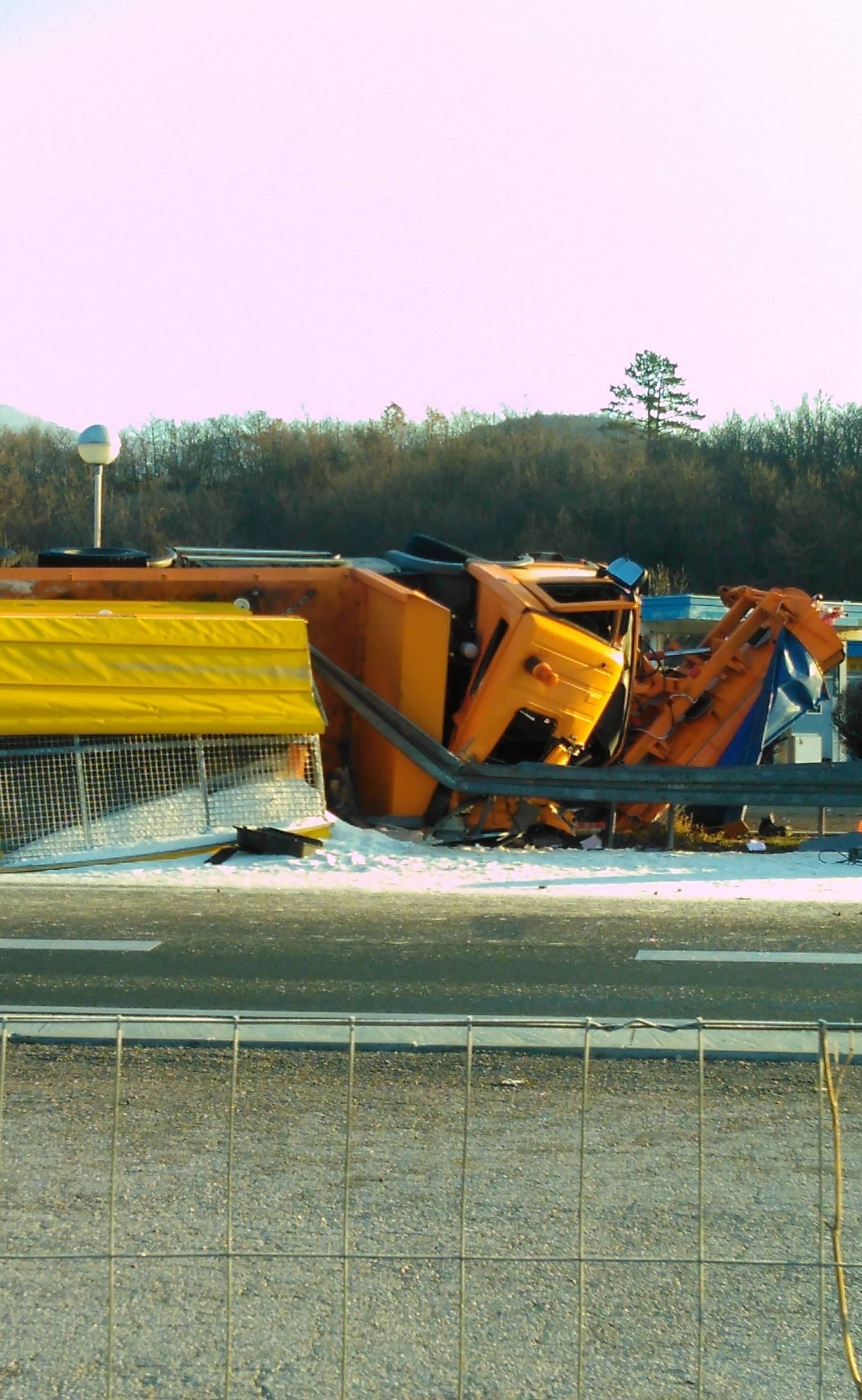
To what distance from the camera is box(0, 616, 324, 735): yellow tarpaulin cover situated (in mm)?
10938

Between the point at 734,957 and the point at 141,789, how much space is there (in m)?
5.01

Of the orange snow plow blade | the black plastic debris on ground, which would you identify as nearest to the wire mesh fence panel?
the black plastic debris on ground

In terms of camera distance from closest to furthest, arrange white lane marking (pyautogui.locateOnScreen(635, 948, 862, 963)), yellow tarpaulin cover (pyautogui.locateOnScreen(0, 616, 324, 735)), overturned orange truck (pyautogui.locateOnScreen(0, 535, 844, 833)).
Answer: white lane marking (pyautogui.locateOnScreen(635, 948, 862, 963)), yellow tarpaulin cover (pyautogui.locateOnScreen(0, 616, 324, 735)), overturned orange truck (pyautogui.locateOnScreen(0, 535, 844, 833))

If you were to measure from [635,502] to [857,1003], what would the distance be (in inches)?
1979

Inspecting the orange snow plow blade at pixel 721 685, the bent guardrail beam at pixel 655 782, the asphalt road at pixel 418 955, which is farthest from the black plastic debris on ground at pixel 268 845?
the orange snow plow blade at pixel 721 685

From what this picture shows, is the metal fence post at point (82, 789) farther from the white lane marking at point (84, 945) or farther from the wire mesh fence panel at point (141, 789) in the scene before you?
the white lane marking at point (84, 945)

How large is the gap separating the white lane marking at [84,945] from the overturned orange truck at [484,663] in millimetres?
4472

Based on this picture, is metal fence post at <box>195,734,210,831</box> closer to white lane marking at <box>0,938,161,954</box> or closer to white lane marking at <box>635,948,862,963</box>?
white lane marking at <box>0,938,161,954</box>

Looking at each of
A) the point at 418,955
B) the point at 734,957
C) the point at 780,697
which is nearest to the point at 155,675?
the point at 418,955

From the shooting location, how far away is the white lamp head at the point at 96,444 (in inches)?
703

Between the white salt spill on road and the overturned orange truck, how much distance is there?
1.16 metres

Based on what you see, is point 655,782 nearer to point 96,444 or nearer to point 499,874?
point 499,874

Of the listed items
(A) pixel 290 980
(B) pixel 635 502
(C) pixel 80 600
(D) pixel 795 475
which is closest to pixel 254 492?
(B) pixel 635 502

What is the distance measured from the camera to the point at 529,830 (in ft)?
41.1
